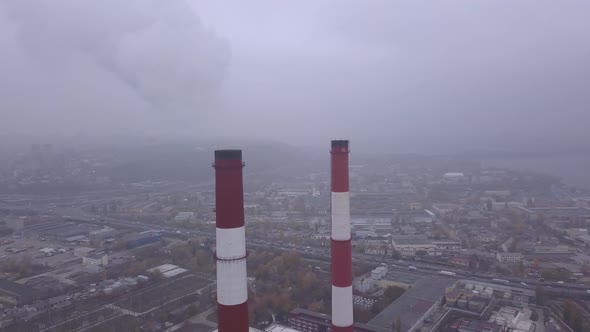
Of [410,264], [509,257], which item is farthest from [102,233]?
[509,257]

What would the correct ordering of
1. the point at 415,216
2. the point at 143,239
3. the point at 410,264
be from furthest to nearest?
1. the point at 415,216
2. the point at 143,239
3. the point at 410,264

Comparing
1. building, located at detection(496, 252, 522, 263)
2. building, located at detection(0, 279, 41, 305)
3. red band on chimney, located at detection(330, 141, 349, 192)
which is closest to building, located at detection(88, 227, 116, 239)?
building, located at detection(0, 279, 41, 305)

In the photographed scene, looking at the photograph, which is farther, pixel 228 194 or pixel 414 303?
pixel 414 303

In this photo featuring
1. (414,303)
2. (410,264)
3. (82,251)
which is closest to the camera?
(414,303)

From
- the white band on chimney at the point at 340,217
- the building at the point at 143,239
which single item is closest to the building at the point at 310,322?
the white band on chimney at the point at 340,217

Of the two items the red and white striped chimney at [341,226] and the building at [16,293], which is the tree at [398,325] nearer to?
the red and white striped chimney at [341,226]

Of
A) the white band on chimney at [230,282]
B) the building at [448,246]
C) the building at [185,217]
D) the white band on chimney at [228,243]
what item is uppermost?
the white band on chimney at [228,243]

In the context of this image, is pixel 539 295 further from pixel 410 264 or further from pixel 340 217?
pixel 340 217
